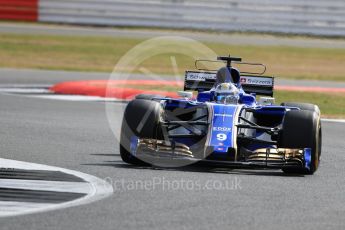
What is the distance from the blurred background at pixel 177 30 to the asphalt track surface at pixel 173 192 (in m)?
14.5

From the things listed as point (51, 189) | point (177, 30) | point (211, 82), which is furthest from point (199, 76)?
point (177, 30)

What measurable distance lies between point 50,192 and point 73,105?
9.34m

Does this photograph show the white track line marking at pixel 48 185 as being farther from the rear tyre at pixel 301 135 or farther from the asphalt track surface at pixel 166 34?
the asphalt track surface at pixel 166 34

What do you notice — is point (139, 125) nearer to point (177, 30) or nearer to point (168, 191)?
point (168, 191)

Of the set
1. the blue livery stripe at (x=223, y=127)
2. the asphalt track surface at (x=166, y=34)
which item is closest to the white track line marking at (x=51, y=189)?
the blue livery stripe at (x=223, y=127)

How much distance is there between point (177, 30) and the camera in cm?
3259

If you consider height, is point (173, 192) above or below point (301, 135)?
below

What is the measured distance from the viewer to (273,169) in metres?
11.2

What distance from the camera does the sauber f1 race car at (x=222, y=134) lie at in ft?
34.8

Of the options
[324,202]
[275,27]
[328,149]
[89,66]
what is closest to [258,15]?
[275,27]

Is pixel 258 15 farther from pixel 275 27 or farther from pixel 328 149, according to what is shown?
pixel 328 149

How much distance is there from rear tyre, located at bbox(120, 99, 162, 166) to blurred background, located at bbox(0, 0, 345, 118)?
16368 mm

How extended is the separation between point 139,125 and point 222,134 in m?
0.94

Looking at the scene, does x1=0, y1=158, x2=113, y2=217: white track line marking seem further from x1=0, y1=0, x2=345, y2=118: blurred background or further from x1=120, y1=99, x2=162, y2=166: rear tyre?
x1=0, y1=0, x2=345, y2=118: blurred background
